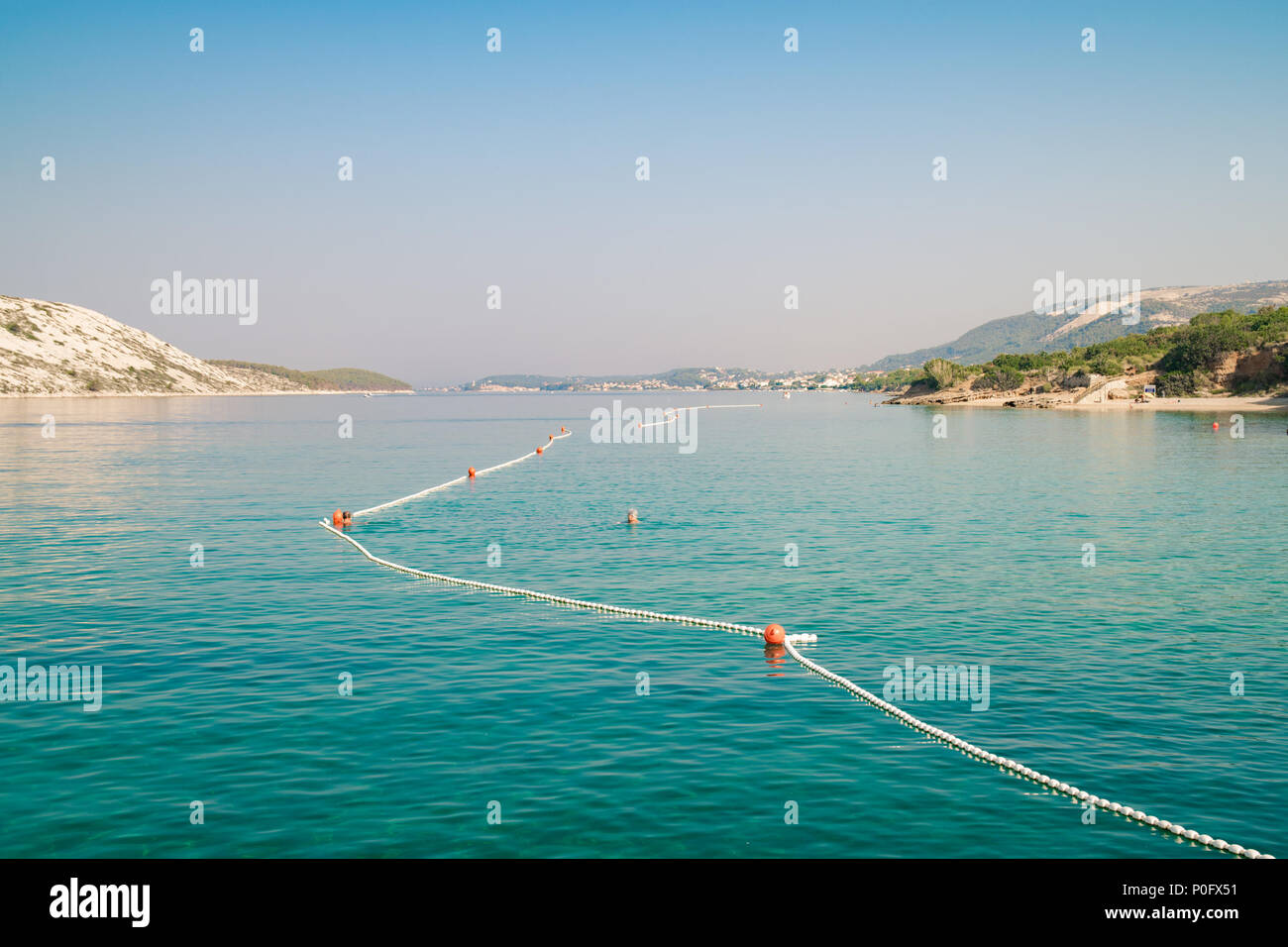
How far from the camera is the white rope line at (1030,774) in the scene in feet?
43.8

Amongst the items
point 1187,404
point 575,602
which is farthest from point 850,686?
point 1187,404

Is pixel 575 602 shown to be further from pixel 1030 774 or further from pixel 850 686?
pixel 1030 774

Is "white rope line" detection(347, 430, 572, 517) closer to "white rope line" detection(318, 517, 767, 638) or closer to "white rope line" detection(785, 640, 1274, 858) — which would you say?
"white rope line" detection(318, 517, 767, 638)

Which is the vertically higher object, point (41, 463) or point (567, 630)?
point (41, 463)

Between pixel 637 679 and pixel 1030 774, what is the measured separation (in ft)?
28.8

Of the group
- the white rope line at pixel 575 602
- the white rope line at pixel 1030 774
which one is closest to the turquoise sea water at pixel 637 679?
the white rope line at pixel 1030 774

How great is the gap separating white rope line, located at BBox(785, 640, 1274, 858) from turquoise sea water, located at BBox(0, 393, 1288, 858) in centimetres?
24

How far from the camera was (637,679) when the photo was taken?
70.8 feet

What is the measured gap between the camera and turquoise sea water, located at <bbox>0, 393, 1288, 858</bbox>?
14.1 m

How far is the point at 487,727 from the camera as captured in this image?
59.9ft

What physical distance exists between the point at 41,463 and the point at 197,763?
7209 centimetres

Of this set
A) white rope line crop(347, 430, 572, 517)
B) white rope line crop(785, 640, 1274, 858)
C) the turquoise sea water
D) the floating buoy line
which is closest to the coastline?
the turquoise sea water

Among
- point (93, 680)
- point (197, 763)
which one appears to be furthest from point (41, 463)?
point (197, 763)
